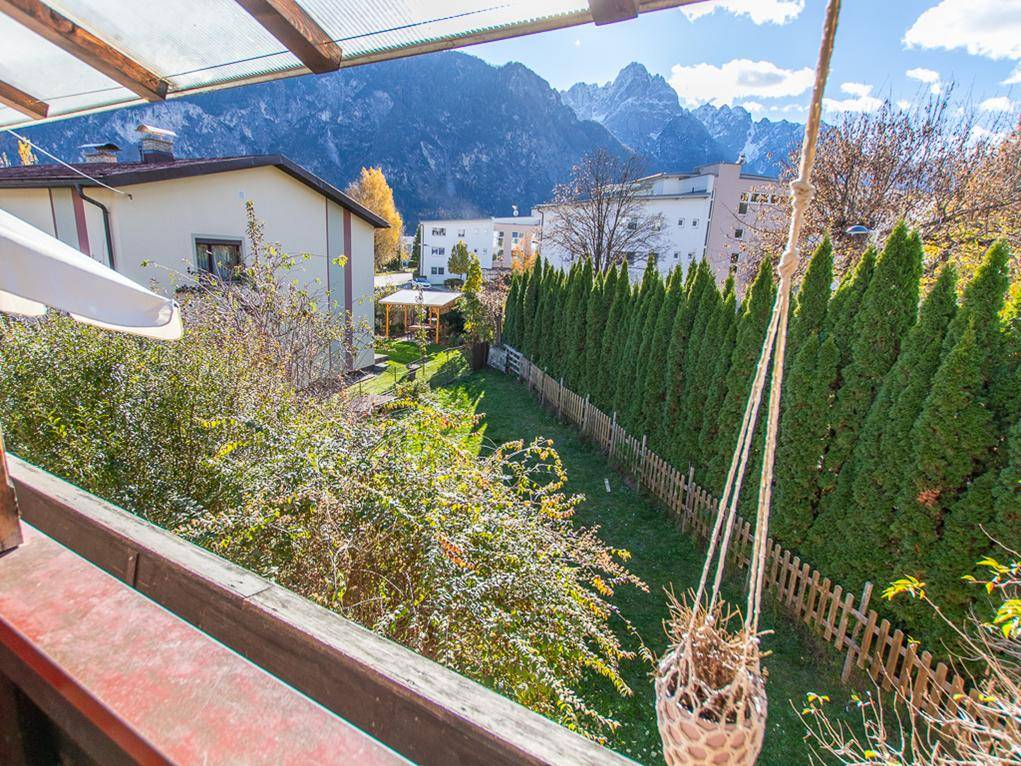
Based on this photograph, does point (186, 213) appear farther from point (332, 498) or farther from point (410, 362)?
point (332, 498)

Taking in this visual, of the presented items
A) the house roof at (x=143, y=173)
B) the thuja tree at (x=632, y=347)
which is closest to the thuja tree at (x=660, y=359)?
the thuja tree at (x=632, y=347)

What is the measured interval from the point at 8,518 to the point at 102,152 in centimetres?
1621

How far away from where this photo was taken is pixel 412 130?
101500 millimetres

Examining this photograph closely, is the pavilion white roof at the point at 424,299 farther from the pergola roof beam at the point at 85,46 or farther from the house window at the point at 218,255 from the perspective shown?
the pergola roof beam at the point at 85,46

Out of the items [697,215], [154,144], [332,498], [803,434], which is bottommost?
[803,434]

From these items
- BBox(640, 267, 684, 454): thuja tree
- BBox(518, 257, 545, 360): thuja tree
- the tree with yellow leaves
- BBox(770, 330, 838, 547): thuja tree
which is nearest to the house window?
BBox(518, 257, 545, 360): thuja tree

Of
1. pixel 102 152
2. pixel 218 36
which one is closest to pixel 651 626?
pixel 218 36

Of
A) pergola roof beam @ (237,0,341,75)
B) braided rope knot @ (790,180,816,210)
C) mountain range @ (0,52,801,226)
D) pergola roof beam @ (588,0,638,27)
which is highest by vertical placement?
mountain range @ (0,52,801,226)

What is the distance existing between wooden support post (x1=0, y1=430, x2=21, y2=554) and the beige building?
22.1ft

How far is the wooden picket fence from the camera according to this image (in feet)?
13.6

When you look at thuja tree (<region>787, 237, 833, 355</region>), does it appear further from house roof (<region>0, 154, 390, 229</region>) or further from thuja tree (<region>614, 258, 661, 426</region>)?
house roof (<region>0, 154, 390, 229</region>)

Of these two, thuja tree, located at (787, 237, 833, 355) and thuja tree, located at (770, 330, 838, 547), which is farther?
thuja tree, located at (787, 237, 833, 355)

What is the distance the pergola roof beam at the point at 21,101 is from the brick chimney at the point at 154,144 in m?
11.8

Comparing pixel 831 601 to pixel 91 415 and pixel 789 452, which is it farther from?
pixel 91 415
